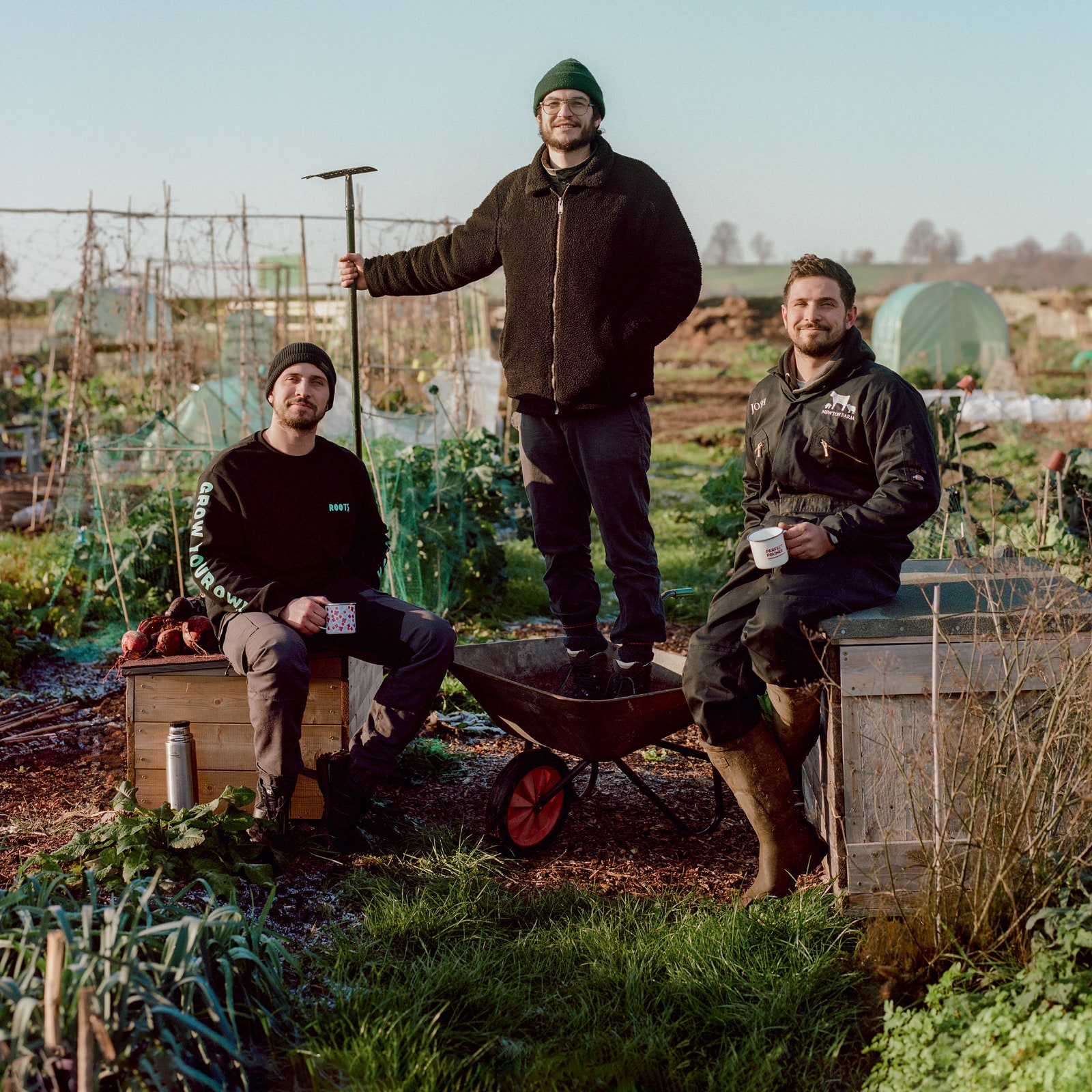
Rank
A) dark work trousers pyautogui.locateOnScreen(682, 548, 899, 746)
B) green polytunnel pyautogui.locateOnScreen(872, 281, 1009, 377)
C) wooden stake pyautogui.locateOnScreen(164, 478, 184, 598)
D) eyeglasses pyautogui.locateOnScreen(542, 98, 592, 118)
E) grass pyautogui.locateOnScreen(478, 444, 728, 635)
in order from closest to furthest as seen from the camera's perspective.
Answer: dark work trousers pyautogui.locateOnScreen(682, 548, 899, 746) → eyeglasses pyautogui.locateOnScreen(542, 98, 592, 118) → wooden stake pyautogui.locateOnScreen(164, 478, 184, 598) → grass pyautogui.locateOnScreen(478, 444, 728, 635) → green polytunnel pyautogui.locateOnScreen(872, 281, 1009, 377)

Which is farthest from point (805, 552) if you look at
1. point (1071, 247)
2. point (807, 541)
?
point (1071, 247)

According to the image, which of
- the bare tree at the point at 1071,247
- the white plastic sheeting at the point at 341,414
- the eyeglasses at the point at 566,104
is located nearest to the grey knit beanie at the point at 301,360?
the eyeglasses at the point at 566,104

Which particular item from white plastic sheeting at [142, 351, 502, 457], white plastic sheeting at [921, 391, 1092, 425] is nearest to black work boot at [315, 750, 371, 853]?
white plastic sheeting at [142, 351, 502, 457]

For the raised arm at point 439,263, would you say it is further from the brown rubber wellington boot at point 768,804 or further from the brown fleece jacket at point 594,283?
the brown rubber wellington boot at point 768,804

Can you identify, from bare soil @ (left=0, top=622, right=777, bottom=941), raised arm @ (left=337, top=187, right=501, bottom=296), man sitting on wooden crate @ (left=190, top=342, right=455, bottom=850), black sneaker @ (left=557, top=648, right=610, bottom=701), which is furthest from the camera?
raised arm @ (left=337, top=187, right=501, bottom=296)

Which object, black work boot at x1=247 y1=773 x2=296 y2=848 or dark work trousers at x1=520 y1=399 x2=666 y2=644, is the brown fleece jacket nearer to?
dark work trousers at x1=520 y1=399 x2=666 y2=644

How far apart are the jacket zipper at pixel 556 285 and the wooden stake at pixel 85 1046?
2.40 metres

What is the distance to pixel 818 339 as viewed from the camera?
131 inches

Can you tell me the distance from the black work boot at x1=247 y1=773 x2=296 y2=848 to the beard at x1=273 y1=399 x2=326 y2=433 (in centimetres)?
111

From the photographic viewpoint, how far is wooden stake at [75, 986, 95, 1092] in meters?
1.96

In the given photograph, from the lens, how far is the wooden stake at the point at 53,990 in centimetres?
200

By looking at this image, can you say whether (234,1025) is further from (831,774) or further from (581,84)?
(581,84)

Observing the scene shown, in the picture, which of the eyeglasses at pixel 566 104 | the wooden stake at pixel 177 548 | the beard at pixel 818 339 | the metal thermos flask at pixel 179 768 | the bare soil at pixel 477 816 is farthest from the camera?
the wooden stake at pixel 177 548

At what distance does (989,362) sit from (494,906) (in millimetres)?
22509
